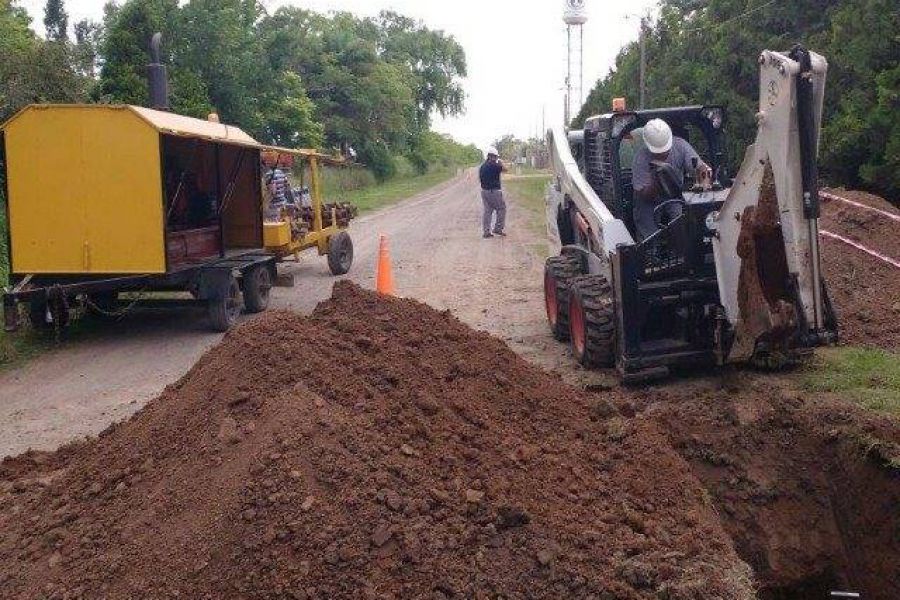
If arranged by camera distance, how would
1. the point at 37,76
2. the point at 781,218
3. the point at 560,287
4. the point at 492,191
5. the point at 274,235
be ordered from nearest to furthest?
the point at 781,218, the point at 560,287, the point at 274,235, the point at 37,76, the point at 492,191

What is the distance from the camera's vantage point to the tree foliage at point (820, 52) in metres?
14.7

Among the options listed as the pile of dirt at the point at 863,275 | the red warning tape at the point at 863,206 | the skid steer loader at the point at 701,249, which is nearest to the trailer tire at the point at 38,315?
the skid steer loader at the point at 701,249

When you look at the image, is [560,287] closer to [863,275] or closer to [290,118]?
[863,275]

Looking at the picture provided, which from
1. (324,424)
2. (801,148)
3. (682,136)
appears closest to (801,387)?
(801,148)

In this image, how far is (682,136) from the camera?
907 centimetres

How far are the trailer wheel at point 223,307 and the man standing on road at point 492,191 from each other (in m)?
9.29

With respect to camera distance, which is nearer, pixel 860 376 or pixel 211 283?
pixel 860 376

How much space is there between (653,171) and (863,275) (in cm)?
307

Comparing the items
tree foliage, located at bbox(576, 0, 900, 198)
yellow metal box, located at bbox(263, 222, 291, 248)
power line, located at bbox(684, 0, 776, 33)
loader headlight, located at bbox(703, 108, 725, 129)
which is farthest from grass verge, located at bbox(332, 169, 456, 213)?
loader headlight, located at bbox(703, 108, 725, 129)

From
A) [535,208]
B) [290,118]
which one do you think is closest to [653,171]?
[535,208]

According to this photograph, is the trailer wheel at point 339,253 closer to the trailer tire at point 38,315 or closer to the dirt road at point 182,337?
the dirt road at point 182,337

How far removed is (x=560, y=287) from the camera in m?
9.38

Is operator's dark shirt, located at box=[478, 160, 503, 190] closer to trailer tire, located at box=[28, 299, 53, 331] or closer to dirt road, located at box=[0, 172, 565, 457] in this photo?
dirt road, located at box=[0, 172, 565, 457]

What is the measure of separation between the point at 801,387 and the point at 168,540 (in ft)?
15.6
